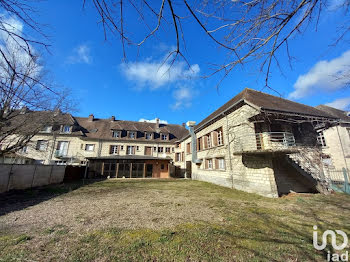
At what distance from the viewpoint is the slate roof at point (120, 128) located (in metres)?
24.9

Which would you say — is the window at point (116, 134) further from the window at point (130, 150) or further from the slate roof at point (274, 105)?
the slate roof at point (274, 105)

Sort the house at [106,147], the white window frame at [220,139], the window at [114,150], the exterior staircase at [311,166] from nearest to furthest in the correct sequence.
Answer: the exterior staircase at [311,166], the white window frame at [220,139], the house at [106,147], the window at [114,150]

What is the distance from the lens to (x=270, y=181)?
8.30m

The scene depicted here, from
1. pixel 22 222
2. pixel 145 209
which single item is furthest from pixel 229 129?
pixel 22 222

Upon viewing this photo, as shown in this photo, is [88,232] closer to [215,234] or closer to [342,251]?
[215,234]

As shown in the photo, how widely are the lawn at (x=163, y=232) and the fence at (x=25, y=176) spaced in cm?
289

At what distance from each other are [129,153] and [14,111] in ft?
53.6

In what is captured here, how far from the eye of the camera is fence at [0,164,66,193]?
8.02 metres

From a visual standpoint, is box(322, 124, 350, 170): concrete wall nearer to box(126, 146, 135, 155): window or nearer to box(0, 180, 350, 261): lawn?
box(0, 180, 350, 261): lawn

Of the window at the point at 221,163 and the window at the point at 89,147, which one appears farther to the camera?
the window at the point at 89,147

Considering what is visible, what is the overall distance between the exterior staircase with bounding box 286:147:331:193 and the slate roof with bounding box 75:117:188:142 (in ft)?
65.5

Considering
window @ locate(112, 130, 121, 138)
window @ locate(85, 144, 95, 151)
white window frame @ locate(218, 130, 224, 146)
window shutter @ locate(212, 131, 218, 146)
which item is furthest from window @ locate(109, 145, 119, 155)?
white window frame @ locate(218, 130, 224, 146)

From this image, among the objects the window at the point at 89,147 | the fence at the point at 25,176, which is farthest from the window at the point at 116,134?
the fence at the point at 25,176

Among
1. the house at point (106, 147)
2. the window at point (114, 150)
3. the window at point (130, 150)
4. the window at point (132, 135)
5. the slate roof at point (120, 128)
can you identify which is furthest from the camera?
the window at point (132, 135)
